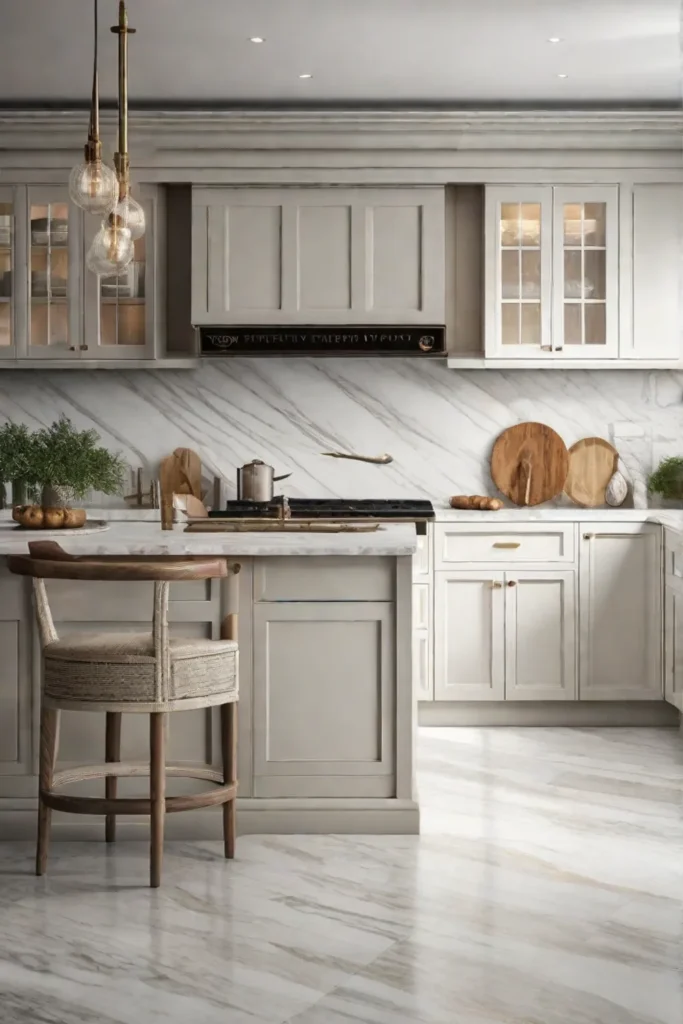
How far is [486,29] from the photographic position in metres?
4.06

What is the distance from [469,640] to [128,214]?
2541mm

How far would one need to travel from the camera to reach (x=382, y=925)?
8.79ft

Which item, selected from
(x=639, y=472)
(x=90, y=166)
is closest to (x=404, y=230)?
(x=639, y=472)

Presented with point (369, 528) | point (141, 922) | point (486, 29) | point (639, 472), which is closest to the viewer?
point (141, 922)

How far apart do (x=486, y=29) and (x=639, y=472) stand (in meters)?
2.19

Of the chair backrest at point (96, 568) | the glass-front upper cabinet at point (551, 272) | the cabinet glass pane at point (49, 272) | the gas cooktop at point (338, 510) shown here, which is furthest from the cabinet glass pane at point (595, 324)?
the chair backrest at point (96, 568)

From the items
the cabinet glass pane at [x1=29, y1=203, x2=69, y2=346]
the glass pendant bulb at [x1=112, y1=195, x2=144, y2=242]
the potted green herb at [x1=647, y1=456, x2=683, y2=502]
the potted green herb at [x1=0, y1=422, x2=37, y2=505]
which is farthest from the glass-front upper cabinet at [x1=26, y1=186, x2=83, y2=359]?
the potted green herb at [x1=647, y1=456, x2=683, y2=502]

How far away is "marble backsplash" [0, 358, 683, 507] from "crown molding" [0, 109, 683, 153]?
100 centimetres

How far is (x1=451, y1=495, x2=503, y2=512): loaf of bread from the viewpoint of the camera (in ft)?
16.6

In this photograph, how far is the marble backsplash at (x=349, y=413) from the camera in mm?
5320

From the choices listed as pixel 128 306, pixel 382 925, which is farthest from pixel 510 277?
pixel 382 925

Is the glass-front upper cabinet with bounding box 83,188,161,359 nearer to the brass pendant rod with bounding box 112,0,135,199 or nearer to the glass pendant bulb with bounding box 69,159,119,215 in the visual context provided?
the brass pendant rod with bounding box 112,0,135,199

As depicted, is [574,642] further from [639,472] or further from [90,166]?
[90,166]

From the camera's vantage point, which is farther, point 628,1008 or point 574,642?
point 574,642
